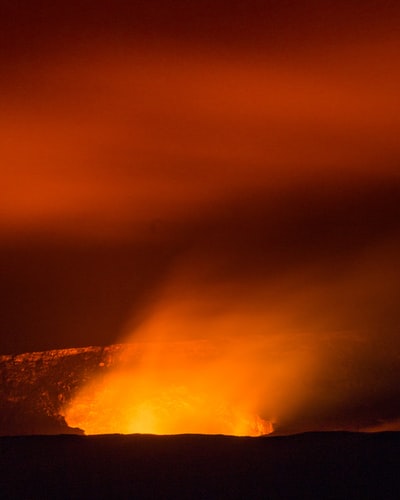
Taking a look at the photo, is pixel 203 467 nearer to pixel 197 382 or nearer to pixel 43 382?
pixel 197 382

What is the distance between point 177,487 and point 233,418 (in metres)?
2.78

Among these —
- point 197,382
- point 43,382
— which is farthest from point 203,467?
point 43,382

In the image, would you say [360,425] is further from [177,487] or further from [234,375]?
[177,487]

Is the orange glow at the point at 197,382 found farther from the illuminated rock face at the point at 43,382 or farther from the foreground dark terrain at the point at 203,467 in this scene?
the foreground dark terrain at the point at 203,467

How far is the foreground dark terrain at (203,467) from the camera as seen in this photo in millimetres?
3383

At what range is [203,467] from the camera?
3656 mm

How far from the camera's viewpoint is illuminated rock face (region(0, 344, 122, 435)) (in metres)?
6.25

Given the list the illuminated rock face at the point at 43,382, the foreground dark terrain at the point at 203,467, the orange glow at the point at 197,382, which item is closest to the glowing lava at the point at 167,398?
the orange glow at the point at 197,382

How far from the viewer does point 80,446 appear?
13.4 ft

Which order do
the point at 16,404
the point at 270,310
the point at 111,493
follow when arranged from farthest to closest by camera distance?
the point at 270,310 < the point at 16,404 < the point at 111,493

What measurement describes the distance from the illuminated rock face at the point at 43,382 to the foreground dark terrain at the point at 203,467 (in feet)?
6.88

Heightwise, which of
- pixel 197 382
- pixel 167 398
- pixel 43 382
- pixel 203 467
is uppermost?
pixel 43 382

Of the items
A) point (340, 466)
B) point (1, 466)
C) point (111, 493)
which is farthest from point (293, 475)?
point (1, 466)

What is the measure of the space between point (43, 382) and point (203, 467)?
3.09m
